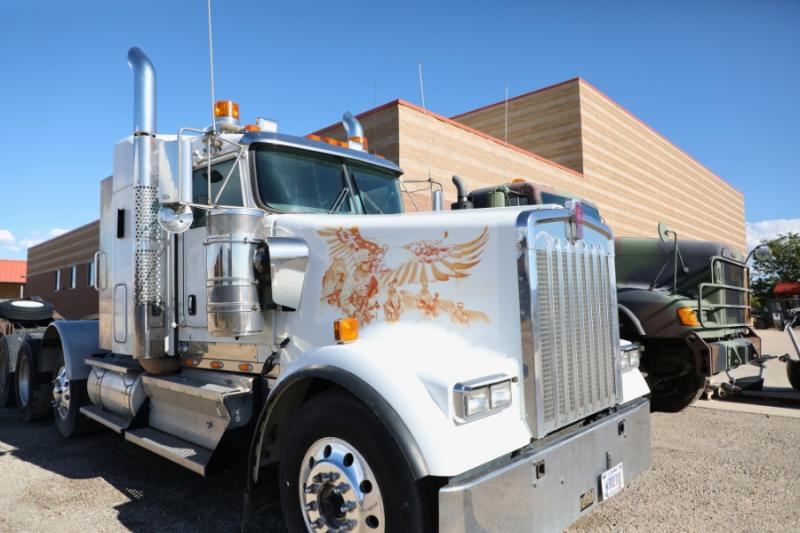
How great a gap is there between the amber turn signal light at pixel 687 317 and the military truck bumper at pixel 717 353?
0.14 meters

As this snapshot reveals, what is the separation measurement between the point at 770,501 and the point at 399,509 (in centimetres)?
306

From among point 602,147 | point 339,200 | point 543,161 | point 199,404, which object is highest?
point 602,147

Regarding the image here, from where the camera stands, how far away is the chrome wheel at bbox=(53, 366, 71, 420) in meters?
5.82

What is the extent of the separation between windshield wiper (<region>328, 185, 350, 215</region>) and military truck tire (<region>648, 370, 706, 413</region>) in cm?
473

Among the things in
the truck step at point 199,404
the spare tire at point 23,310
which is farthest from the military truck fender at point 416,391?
the spare tire at point 23,310

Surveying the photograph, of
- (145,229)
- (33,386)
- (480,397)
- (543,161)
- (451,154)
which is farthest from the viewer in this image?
(543,161)

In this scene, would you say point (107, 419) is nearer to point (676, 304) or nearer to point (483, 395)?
point (483, 395)

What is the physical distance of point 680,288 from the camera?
7.30 m

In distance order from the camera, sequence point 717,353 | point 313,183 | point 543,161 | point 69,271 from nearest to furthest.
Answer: point 313,183, point 717,353, point 543,161, point 69,271

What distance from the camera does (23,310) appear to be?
8.38m

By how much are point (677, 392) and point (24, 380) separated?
808cm

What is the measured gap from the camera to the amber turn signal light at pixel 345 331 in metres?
2.91

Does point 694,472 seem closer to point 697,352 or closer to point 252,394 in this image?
point 697,352

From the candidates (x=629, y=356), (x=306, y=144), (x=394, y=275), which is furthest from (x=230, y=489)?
(x=629, y=356)
